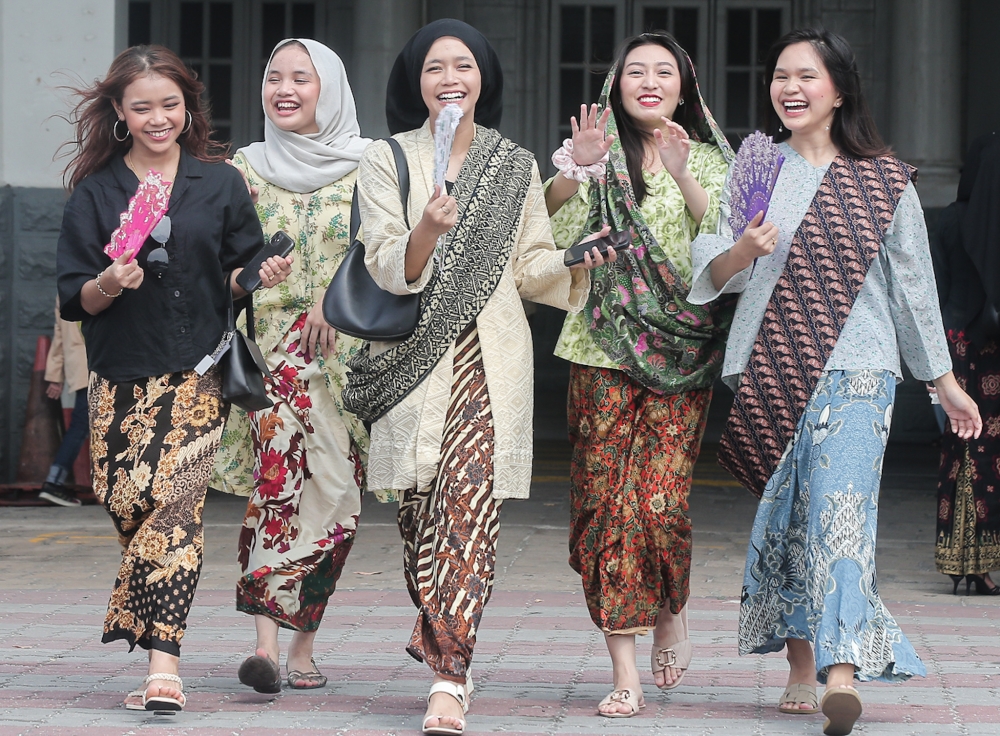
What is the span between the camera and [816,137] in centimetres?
460

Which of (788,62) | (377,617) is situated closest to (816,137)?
(788,62)

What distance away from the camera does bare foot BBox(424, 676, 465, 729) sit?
13.6 ft

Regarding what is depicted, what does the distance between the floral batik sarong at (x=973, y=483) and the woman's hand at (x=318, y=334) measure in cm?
333

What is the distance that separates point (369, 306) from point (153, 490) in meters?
0.82

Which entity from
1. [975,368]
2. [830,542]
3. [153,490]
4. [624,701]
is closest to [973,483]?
[975,368]

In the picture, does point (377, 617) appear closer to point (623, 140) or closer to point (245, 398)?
point (245, 398)

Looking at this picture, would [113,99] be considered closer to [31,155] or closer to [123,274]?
[123,274]

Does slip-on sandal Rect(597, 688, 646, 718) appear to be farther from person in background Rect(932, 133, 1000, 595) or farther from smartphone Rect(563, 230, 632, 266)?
person in background Rect(932, 133, 1000, 595)

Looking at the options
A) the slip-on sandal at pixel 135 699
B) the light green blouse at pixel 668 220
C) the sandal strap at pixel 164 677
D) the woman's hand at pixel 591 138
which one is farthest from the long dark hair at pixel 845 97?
the slip-on sandal at pixel 135 699

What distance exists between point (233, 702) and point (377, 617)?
1.61 meters

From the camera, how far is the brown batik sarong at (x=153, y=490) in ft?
14.6

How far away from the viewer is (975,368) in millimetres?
7082

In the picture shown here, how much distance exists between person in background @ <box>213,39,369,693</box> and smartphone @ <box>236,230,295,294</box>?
0.31 m

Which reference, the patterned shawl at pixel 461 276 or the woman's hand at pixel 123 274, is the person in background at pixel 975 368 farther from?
the woman's hand at pixel 123 274
